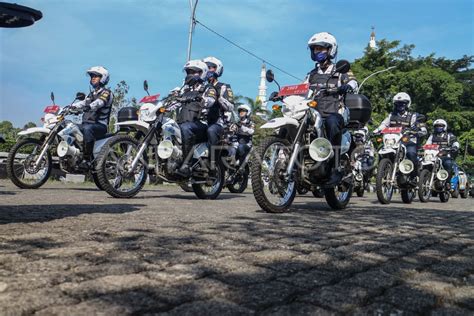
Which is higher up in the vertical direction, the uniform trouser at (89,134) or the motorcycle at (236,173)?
the uniform trouser at (89,134)

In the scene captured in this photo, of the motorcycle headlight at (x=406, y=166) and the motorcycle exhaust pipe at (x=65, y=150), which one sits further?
the motorcycle headlight at (x=406, y=166)

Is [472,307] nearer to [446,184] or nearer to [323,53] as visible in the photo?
[323,53]

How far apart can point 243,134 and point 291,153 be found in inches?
272

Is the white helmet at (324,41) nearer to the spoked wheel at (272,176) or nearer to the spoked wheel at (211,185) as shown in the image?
the spoked wheel at (272,176)

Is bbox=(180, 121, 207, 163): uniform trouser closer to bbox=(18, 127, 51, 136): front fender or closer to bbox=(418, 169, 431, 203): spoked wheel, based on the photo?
bbox=(18, 127, 51, 136): front fender

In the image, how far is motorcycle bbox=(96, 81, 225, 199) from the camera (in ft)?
22.2

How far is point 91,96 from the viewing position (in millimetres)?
8891

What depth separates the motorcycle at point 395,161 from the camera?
9.29 metres

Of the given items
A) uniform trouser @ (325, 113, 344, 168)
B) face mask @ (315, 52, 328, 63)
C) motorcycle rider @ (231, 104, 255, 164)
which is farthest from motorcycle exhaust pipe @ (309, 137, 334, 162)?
motorcycle rider @ (231, 104, 255, 164)

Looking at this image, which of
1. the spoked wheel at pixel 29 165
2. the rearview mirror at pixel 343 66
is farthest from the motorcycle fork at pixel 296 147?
the spoked wheel at pixel 29 165

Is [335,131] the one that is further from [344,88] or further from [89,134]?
[89,134]

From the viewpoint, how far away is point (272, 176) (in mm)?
5387

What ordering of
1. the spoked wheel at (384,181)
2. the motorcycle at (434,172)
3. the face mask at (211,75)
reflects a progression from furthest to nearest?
the motorcycle at (434,172), the spoked wheel at (384,181), the face mask at (211,75)

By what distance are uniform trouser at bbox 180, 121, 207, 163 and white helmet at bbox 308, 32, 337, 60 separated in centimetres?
227
